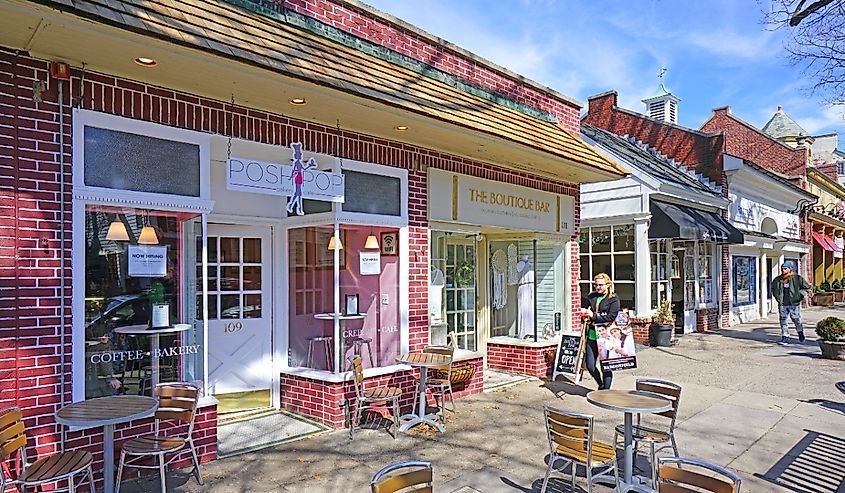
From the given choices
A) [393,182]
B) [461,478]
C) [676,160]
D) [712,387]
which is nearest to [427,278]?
[393,182]

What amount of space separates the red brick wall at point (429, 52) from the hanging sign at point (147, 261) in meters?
2.80

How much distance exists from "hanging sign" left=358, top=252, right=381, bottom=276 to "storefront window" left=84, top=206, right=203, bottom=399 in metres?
2.16

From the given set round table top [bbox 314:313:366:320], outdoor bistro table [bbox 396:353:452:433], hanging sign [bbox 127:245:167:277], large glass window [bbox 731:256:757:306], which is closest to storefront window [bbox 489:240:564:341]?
outdoor bistro table [bbox 396:353:452:433]

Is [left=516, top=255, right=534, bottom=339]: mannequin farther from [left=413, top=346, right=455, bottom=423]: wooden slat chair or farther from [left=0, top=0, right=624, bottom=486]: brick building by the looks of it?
[left=413, top=346, right=455, bottom=423]: wooden slat chair

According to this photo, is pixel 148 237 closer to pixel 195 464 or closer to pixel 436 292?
pixel 195 464

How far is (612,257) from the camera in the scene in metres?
14.7

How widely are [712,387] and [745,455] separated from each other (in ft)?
11.2

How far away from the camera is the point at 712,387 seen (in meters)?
9.12

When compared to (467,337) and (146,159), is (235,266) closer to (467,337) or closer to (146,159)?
(146,159)

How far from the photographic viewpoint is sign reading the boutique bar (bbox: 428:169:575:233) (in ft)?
26.1

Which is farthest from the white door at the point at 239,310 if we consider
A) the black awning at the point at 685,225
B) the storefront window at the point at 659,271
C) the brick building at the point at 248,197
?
the storefront window at the point at 659,271

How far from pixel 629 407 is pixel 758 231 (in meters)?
17.9

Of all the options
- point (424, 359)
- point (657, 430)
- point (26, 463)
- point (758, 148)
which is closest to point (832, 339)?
point (657, 430)

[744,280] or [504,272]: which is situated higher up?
[504,272]
